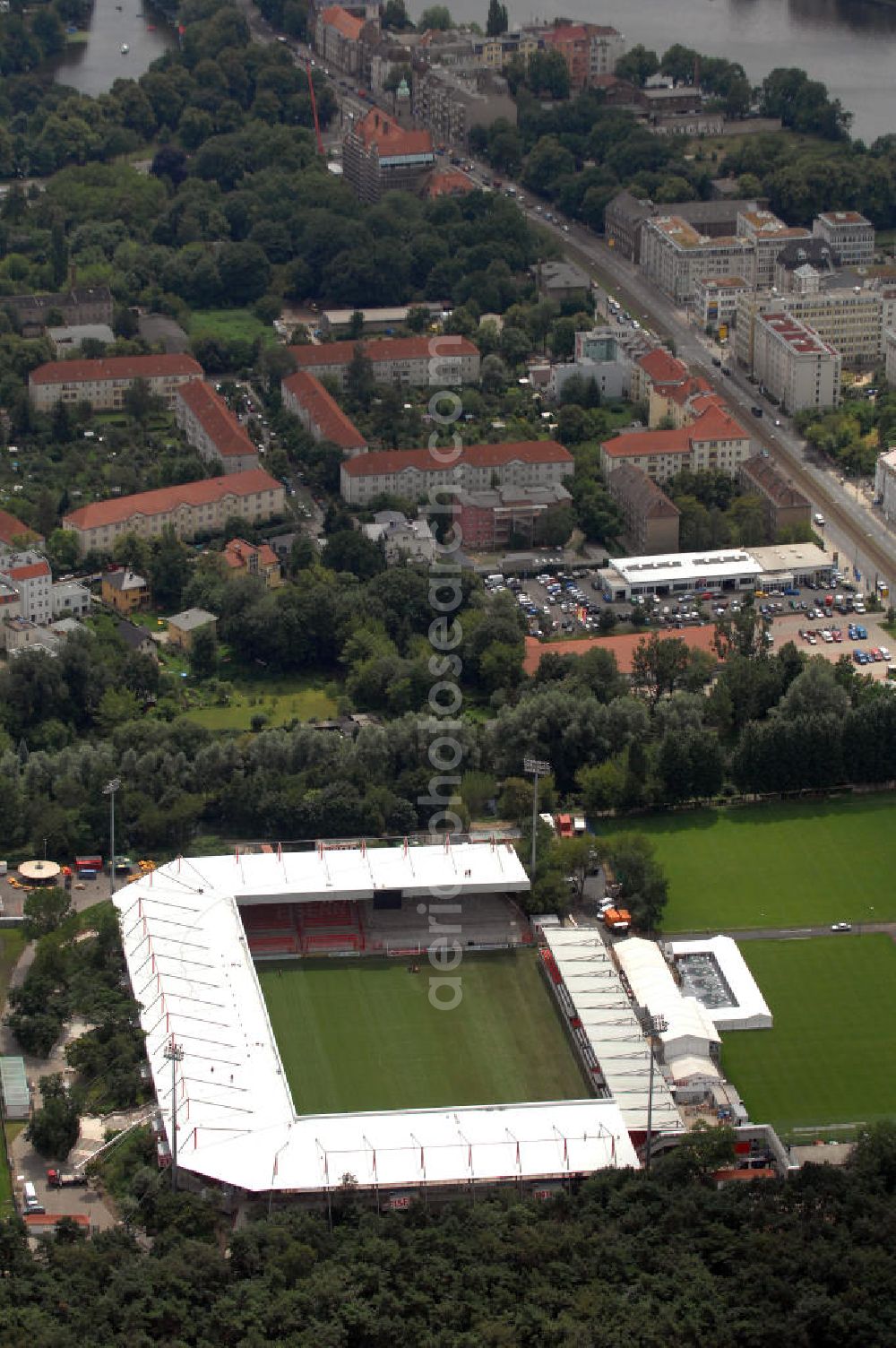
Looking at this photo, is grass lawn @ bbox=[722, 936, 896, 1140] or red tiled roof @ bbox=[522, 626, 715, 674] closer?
grass lawn @ bbox=[722, 936, 896, 1140]

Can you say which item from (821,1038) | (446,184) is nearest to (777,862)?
(821,1038)

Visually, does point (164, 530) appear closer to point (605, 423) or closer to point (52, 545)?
point (52, 545)

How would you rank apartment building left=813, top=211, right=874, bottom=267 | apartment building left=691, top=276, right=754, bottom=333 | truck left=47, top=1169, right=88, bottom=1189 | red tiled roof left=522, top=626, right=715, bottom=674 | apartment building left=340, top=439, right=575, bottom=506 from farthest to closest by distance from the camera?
apartment building left=813, top=211, right=874, bottom=267
apartment building left=691, top=276, right=754, bottom=333
apartment building left=340, top=439, right=575, bottom=506
red tiled roof left=522, top=626, right=715, bottom=674
truck left=47, top=1169, right=88, bottom=1189

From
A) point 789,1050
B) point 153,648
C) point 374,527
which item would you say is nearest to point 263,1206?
point 789,1050

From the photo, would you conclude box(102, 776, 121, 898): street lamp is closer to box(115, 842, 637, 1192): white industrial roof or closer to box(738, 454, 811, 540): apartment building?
box(115, 842, 637, 1192): white industrial roof

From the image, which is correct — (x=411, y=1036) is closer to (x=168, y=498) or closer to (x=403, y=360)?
(x=168, y=498)

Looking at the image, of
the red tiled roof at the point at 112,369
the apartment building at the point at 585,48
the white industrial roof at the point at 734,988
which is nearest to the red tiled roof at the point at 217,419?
the red tiled roof at the point at 112,369

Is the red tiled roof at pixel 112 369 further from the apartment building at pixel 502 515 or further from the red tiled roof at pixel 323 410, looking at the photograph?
the apartment building at pixel 502 515

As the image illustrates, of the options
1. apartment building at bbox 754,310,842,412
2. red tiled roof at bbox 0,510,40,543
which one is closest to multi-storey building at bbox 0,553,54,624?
red tiled roof at bbox 0,510,40,543
